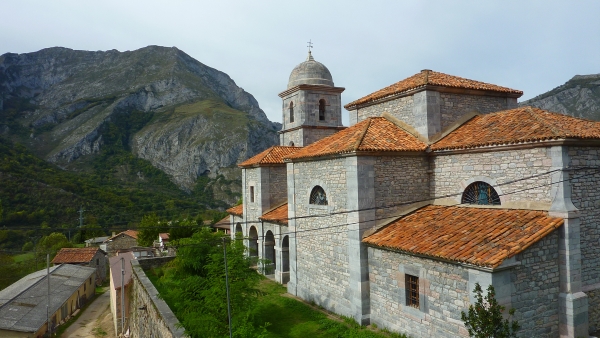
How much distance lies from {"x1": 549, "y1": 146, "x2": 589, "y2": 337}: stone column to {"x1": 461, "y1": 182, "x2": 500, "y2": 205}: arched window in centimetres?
155

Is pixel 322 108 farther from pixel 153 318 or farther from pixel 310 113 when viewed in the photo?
pixel 153 318

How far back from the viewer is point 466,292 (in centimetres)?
801

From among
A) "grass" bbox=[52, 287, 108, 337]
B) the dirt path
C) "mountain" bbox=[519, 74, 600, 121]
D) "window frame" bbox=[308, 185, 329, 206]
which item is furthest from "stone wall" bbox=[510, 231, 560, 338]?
"mountain" bbox=[519, 74, 600, 121]

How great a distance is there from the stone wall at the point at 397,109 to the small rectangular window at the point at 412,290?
544cm

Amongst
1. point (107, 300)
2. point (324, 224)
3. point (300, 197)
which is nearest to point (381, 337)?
point (324, 224)

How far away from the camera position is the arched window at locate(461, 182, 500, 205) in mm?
9992

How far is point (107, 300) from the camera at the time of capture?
85.5ft

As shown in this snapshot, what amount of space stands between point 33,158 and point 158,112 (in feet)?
127

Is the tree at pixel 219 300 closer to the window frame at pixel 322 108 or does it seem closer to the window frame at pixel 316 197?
the window frame at pixel 316 197

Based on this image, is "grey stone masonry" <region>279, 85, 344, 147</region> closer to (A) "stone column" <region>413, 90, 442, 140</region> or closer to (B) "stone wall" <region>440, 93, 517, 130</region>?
(A) "stone column" <region>413, 90, 442, 140</region>

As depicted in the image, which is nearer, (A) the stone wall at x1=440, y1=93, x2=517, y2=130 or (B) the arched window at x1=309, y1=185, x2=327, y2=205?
(A) the stone wall at x1=440, y1=93, x2=517, y2=130

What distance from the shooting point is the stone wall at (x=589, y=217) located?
29.1 feet

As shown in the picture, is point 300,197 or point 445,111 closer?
point 445,111

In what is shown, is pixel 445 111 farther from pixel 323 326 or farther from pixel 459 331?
pixel 323 326
